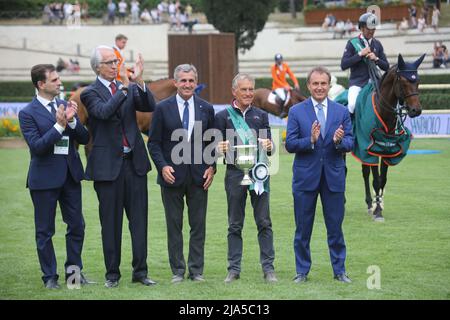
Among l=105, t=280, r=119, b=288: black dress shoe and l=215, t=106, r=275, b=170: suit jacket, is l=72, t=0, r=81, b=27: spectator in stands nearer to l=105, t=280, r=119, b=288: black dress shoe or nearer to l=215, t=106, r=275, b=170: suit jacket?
l=215, t=106, r=275, b=170: suit jacket

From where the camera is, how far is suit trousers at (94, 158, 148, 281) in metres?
7.63

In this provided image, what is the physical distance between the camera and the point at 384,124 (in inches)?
463

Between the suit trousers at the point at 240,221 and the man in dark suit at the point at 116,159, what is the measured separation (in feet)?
2.48

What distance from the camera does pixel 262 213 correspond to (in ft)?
25.8

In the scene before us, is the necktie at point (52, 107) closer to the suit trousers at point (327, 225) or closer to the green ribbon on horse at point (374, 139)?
the suit trousers at point (327, 225)

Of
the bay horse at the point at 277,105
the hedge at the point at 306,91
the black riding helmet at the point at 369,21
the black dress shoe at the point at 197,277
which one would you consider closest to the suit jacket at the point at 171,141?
the black dress shoe at the point at 197,277

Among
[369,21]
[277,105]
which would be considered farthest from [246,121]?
[277,105]

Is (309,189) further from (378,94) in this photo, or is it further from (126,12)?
(126,12)

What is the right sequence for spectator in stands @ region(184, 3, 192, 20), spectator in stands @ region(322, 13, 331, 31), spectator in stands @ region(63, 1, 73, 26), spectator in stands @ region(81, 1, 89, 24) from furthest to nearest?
spectator in stands @ region(81, 1, 89, 24) → spectator in stands @ region(184, 3, 192, 20) → spectator in stands @ region(63, 1, 73, 26) → spectator in stands @ region(322, 13, 331, 31)

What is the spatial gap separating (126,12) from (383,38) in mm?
15795

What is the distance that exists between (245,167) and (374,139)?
4522 millimetres

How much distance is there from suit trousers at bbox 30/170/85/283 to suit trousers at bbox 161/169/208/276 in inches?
31.1

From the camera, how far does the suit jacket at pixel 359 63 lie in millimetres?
12203

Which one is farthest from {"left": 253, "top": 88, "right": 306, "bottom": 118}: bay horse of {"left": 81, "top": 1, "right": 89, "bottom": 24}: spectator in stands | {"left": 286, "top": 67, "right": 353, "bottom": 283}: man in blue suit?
{"left": 81, "top": 1, "right": 89, "bottom": 24}: spectator in stands
